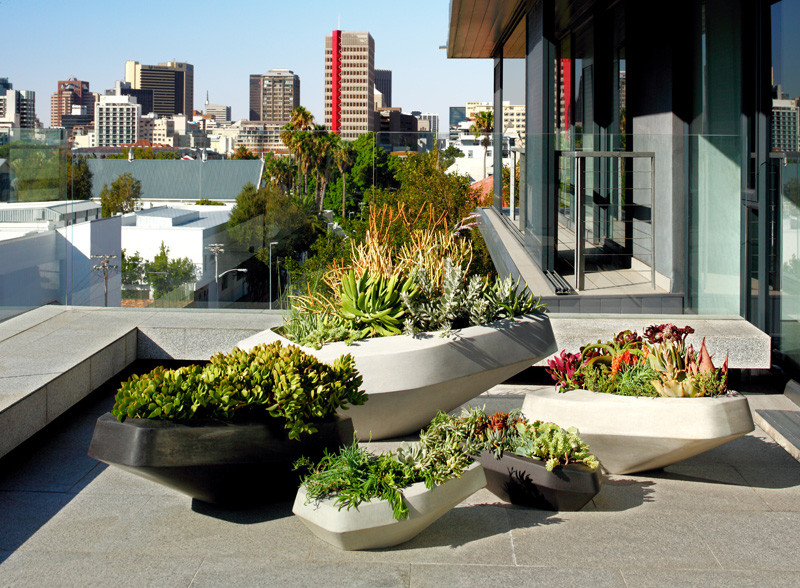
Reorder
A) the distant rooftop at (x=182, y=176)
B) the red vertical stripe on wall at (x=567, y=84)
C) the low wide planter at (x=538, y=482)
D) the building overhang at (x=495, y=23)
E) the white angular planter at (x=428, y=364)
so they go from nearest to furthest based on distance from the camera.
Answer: the low wide planter at (x=538, y=482) < the white angular planter at (x=428, y=364) < the distant rooftop at (x=182, y=176) < the building overhang at (x=495, y=23) < the red vertical stripe on wall at (x=567, y=84)

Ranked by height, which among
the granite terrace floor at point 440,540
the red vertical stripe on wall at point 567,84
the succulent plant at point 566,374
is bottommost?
the granite terrace floor at point 440,540

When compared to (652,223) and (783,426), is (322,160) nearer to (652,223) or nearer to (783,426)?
(652,223)

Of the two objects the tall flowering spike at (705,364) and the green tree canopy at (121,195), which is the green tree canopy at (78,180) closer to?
the green tree canopy at (121,195)

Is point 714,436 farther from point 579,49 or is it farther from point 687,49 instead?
point 579,49

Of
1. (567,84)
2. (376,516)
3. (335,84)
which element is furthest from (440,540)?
(335,84)

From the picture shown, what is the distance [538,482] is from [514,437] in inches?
11.4

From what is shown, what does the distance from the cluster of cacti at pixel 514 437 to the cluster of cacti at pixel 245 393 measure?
1.94 ft

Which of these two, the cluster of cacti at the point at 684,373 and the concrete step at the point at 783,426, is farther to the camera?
the concrete step at the point at 783,426

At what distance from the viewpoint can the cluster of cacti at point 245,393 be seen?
3920mm

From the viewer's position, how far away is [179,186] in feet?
26.8

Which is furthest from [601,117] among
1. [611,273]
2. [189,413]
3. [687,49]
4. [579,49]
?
[189,413]

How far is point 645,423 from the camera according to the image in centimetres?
452

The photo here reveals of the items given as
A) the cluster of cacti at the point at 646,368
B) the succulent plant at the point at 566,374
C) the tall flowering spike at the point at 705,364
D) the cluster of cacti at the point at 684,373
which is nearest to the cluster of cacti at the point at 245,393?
the succulent plant at the point at 566,374

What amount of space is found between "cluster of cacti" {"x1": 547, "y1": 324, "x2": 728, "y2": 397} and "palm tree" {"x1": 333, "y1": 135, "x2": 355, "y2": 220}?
12.1ft
